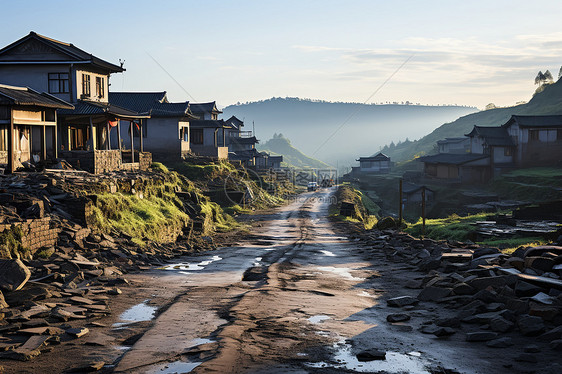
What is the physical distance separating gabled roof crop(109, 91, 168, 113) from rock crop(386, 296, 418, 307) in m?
43.3

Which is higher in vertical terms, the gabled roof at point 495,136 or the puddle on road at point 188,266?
the gabled roof at point 495,136

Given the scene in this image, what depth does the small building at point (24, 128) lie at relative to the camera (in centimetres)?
2475

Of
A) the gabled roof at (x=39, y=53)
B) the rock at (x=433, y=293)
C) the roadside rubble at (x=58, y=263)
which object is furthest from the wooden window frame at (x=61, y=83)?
the rock at (x=433, y=293)

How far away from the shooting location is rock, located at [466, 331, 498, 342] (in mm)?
11117

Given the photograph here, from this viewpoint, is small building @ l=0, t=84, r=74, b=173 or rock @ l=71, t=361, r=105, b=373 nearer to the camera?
rock @ l=71, t=361, r=105, b=373

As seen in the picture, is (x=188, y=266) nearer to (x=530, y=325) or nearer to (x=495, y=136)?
(x=530, y=325)

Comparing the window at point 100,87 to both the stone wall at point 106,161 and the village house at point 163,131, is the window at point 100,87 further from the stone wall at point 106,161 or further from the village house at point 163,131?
the village house at point 163,131

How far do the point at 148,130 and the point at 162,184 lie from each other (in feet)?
67.5

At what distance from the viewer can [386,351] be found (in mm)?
10469

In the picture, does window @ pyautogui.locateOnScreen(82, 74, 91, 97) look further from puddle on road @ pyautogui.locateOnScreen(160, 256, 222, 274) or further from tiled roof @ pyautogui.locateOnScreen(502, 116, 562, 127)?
tiled roof @ pyautogui.locateOnScreen(502, 116, 562, 127)

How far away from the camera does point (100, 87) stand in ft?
131

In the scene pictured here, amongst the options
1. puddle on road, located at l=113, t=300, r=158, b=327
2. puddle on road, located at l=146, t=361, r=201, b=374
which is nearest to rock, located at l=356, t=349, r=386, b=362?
puddle on road, located at l=146, t=361, r=201, b=374

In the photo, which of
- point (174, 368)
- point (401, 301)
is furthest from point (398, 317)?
point (174, 368)

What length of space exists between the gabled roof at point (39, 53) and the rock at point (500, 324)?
32.8m
